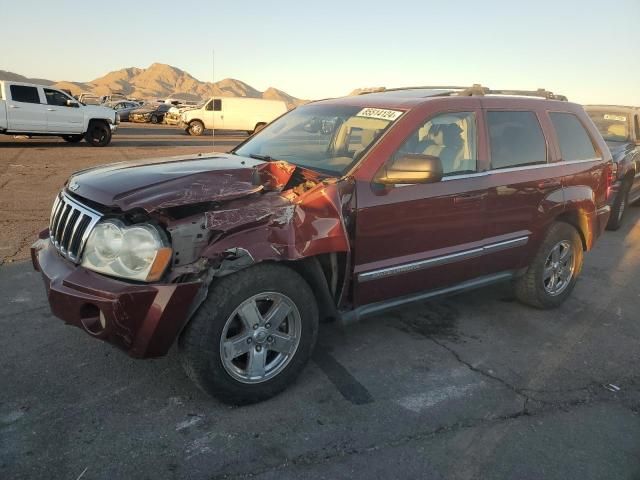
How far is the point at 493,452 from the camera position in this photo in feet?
9.18

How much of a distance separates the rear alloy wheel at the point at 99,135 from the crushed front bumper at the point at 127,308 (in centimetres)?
1677

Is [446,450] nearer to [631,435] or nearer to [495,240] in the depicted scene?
[631,435]

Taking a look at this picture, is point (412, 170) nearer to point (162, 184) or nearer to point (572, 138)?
point (162, 184)

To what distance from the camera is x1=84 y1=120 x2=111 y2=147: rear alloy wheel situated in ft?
59.1

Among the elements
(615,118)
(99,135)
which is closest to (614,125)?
(615,118)

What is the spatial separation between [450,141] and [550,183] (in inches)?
45.9

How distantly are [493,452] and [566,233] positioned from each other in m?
2.76

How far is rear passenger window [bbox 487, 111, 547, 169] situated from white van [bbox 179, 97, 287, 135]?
2448 centimetres

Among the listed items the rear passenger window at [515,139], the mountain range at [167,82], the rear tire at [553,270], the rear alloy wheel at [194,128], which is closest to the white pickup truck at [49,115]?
the rear alloy wheel at [194,128]

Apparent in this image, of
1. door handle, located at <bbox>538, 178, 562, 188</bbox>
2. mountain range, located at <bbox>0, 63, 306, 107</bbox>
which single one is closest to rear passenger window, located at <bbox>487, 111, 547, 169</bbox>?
door handle, located at <bbox>538, 178, 562, 188</bbox>

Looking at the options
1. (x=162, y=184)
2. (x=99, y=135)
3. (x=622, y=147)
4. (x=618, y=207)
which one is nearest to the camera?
(x=162, y=184)

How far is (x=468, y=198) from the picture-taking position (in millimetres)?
3924

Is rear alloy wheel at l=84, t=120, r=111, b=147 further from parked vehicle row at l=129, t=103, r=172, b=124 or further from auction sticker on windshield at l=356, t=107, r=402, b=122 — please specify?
parked vehicle row at l=129, t=103, r=172, b=124

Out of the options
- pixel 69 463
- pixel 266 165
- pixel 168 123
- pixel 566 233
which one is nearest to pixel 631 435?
pixel 566 233
